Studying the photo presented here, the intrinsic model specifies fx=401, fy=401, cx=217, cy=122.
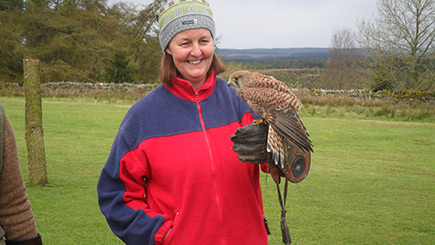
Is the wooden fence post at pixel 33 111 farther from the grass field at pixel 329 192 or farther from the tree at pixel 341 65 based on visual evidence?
the tree at pixel 341 65

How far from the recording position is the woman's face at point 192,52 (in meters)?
2.16

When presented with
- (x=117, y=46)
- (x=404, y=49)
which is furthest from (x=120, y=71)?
(x=404, y=49)

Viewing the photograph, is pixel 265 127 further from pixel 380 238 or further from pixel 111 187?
pixel 380 238

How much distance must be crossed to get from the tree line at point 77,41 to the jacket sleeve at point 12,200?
90.3ft

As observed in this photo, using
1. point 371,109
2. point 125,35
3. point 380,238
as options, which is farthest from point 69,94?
point 380,238

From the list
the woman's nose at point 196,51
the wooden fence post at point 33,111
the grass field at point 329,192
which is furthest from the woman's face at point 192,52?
the wooden fence post at point 33,111

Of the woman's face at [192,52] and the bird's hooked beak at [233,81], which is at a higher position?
the woman's face at [192,52]

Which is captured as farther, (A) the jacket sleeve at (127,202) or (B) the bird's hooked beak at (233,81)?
(B) the bird's hooked beak at (233,81)

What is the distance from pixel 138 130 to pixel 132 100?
22173 mm

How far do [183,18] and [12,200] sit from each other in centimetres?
127

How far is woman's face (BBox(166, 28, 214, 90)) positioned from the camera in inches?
85.0

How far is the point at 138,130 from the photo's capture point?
215 centimetres

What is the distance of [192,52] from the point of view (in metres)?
2.14

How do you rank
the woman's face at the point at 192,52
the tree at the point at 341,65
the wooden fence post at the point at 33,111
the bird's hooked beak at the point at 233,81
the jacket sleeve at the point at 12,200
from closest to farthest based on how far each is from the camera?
1. the jacket sleeve at the point at 12,200
2. the woman's face at the point at 192,52
3. the bird's hooked beak at the point at 233,81
4. the wooden fence post at the point at 33,111
5. the tree at the point at 341,65
